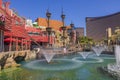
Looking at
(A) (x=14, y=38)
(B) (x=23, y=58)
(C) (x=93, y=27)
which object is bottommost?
(B) (x=23, y=58)

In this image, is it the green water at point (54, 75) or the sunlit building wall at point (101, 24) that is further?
the sunlit building wall at point (101, 24)

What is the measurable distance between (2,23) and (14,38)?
1251cm

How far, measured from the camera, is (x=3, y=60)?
2848cm

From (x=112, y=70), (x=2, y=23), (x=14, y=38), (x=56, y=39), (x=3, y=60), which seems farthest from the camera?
(x=56, y=39)

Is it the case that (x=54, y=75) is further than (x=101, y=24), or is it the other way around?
(x=101, y=24)

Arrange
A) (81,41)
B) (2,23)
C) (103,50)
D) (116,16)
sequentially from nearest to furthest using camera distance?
(2,23) → (103,50) → (81,41) → (116,16)

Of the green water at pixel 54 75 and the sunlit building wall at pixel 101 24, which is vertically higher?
the sunlit building wall at pixel 101 24

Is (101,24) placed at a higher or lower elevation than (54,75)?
higher

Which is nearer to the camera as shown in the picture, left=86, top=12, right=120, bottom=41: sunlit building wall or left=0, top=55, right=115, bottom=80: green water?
left=0, top=55, right=115, bottom=80: green water

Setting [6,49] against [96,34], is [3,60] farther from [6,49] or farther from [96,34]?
[96,34]

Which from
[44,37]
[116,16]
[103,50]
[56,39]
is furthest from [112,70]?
[116,16]

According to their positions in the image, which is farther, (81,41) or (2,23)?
(81,41)

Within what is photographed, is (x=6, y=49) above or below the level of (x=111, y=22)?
below

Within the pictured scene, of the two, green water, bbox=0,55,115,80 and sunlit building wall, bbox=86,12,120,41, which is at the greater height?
sunlit building wall, bbox=86,12,120,41
